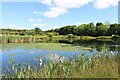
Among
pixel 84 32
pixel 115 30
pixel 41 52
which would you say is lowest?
pixel 41 52

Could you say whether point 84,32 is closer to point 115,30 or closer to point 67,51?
point 115,30

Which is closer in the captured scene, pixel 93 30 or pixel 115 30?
pixel 115 30

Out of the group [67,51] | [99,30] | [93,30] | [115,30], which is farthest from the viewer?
[93,30]

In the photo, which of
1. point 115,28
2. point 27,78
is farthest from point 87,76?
point 115,28

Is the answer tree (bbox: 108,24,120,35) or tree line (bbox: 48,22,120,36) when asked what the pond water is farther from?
tree line (bbox: 48,22,120,36)

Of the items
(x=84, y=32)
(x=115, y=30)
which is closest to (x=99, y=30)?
(x=115, y=30)

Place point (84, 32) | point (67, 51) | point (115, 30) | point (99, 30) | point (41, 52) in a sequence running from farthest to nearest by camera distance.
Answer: point (84, 32)
point (99, 30)
point (115, 30)
point (67, 51)
point (41, 52)

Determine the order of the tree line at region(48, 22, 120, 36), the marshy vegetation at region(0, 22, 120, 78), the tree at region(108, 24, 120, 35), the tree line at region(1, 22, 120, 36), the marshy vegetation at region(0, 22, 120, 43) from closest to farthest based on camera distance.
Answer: the marshy vegetation at region(0, 22, 120, 78) < the marshy vegetation at region(0, 22, 120, 43) < the tree line at region(1, 22, 120, 36) < the tree at region(108, 24, 120, 35) < the tree line at region(48, 22, 120, 36)

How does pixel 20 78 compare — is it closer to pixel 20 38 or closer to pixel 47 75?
pixel 47 75

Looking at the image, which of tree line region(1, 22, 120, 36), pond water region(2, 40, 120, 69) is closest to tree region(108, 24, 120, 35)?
tree line region(1, 22, 120, 36)

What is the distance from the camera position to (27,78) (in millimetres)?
3783

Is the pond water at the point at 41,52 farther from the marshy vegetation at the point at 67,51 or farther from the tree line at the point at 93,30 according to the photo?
the tree line at the point at 93,30

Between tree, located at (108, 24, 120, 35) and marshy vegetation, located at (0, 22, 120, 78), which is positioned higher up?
tree, located at (108, 24, 120, 35)

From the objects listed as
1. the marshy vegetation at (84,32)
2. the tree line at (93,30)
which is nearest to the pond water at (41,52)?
the marshy vegetation at (84,32)
